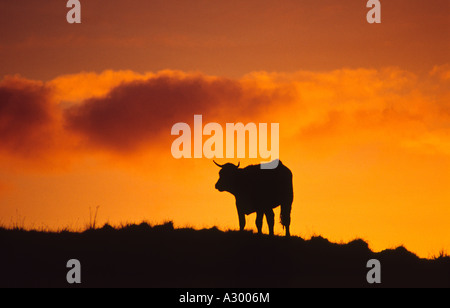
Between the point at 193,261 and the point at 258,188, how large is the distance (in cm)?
613

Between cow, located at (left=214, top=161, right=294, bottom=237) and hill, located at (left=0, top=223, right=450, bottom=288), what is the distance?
2648 millimetres

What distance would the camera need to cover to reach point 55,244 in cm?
1927

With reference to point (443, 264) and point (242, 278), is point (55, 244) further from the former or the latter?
point (443, 264)

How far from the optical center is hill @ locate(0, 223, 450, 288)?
57.4ft

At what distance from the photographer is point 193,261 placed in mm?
18406

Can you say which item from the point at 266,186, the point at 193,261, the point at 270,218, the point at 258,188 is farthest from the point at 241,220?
the point at 193,261

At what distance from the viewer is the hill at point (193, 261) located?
17484 mm

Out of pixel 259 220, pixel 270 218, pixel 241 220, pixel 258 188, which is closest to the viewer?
pixel 259 220

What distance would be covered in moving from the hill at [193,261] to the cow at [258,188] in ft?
8.69

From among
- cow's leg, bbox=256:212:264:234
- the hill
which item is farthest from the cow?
the hill

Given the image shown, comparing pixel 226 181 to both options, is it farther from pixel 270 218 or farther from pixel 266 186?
pixel 270 218

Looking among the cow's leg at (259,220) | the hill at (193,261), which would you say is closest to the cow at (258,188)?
the cow's leg at (259,220)
